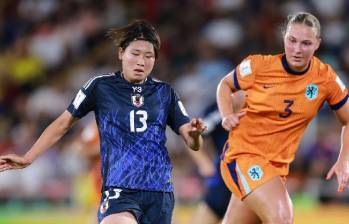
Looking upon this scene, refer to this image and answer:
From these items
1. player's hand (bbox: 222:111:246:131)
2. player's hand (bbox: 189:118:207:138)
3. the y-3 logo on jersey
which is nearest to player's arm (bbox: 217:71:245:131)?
player's hand (bbox: 222:111:246:131)

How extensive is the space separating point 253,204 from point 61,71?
→ 32.3 feet

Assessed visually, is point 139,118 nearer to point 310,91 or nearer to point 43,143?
point 43,143

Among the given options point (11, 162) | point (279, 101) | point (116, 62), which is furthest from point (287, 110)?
point (116, 62)

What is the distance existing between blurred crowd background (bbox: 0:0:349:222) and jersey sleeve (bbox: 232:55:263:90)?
659 cm

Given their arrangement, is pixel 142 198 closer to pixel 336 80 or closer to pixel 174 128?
pixel 174 128

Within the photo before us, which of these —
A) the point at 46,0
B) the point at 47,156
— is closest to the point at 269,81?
the point at 47,156

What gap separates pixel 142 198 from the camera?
6.44 m

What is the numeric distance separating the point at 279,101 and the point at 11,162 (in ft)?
6.67

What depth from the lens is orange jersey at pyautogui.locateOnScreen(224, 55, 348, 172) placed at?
716cm

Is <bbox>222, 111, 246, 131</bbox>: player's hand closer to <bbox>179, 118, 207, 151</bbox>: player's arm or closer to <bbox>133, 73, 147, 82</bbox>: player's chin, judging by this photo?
<bbox>179, 118, 207, 151</bbox>: player's arm

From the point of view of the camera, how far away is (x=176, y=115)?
6.73 metres

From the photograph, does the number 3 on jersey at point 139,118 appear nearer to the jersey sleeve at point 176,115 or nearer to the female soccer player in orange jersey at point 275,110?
the jersey sleeve at point 176,115

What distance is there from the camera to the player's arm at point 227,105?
6.81m

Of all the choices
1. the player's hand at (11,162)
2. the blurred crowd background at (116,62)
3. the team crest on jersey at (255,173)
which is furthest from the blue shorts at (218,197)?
the blurred crowd background at (116,62)
